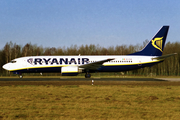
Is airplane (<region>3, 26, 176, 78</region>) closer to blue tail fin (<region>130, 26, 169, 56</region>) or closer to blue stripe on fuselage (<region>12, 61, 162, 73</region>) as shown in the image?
Answer: blue stripe on fuselage (<region>12, 61, 162, 73</region>)

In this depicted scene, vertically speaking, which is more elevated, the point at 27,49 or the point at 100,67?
the point at 27,49

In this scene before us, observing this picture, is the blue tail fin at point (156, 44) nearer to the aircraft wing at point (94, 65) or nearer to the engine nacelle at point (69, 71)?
the aircraft wing at point (94, 65)

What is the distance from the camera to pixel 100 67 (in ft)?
113

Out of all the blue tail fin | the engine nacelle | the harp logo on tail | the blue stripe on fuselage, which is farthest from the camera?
the harp logo on tail

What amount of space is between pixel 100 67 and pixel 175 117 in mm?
25710

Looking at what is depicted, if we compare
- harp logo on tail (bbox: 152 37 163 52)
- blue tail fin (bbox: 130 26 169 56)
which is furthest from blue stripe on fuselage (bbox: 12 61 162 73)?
harp logo on tail (bbox: 152 37 163 52)

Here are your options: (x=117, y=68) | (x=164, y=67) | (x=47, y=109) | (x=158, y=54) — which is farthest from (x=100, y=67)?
(x=164, y=67)

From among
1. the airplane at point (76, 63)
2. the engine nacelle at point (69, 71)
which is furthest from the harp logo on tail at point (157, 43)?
the engine nacelle at point (69, 71)

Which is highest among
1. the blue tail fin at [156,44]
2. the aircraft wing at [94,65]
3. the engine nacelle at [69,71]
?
the blue tail fin at [156,44]

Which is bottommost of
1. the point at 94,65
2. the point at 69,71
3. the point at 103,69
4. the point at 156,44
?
the point at 69,71

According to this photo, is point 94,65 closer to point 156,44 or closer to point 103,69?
point 103,69

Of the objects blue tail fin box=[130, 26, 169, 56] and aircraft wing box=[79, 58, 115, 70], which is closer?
aircraft wing box=[79, 58, 115, 70]

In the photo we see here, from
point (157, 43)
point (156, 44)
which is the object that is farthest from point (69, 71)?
point (157, 43)

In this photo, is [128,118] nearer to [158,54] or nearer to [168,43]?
[158,54]
